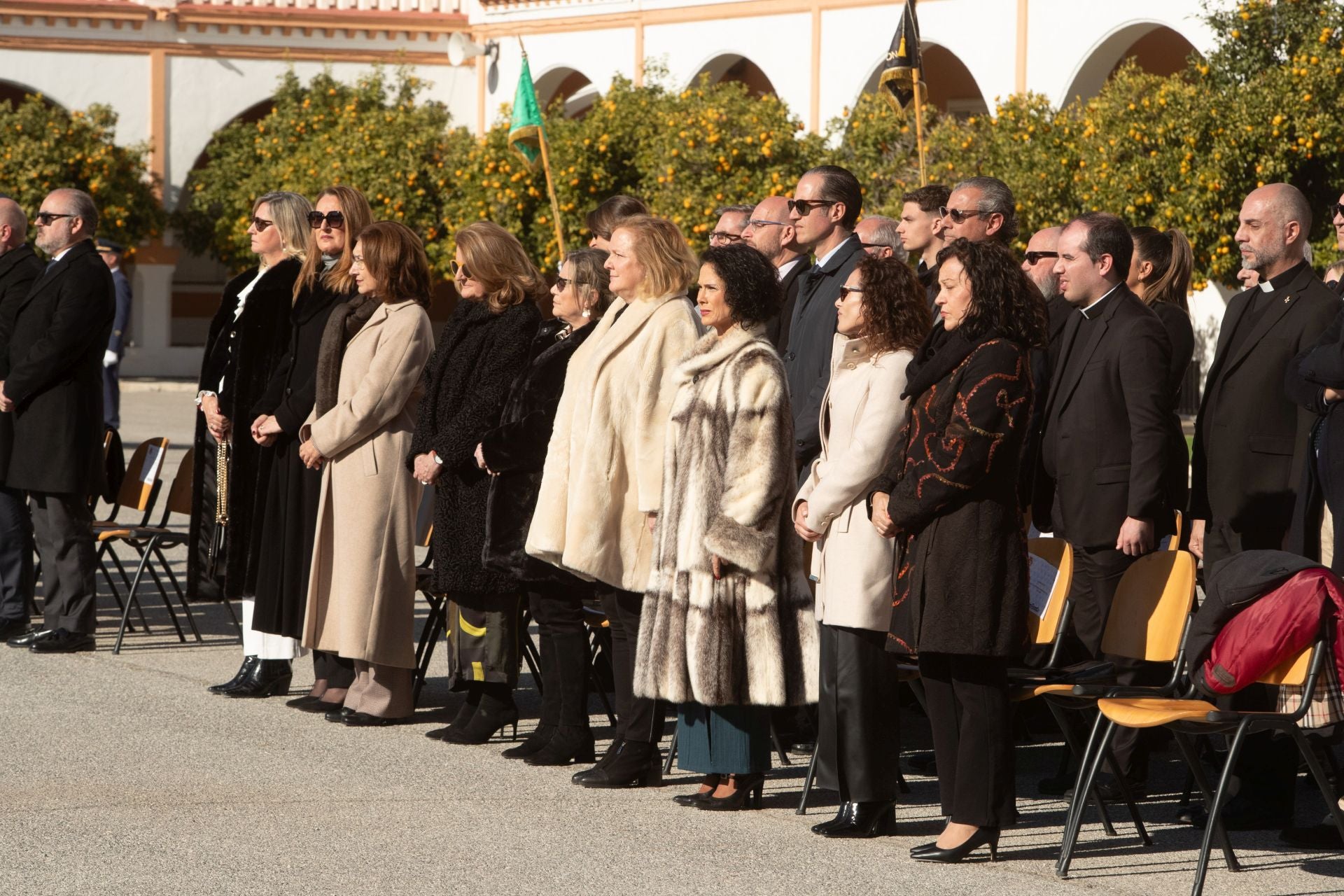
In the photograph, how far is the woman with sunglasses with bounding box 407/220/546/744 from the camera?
752 centimetres

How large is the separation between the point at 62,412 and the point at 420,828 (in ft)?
13.6

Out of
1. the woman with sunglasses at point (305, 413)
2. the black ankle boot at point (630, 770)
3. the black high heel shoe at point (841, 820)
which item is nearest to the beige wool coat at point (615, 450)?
the black ankle boot at point (630, 770)

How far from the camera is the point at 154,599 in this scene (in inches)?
445

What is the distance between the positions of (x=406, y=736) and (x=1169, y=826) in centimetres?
301

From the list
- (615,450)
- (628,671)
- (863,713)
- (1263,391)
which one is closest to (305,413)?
(615,450)

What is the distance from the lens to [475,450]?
748 centimetres

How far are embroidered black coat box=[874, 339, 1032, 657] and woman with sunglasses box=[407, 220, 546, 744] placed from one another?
2.17m

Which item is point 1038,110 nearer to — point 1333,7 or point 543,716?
point 1333,7

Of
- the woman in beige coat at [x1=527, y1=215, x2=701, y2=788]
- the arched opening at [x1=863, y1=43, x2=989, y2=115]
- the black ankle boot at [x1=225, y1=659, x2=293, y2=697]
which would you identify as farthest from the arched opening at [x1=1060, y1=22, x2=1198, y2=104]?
the woman in beige coat at [x1=527, y1=215, x2=701, y2=788]

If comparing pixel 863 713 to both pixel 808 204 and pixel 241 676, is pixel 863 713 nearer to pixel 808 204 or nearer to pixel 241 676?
pixel 808 204

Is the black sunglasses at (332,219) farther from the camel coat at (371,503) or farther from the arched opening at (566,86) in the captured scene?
the arched opening at (566,86)

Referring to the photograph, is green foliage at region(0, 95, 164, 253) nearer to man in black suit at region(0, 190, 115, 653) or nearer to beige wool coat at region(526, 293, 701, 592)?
man in black suit at region(0, 190, 115, 653)

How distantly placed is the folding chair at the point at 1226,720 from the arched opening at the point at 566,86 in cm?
2722

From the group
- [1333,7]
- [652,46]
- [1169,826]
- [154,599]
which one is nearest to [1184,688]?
[1169,826]
